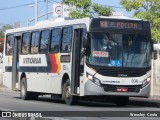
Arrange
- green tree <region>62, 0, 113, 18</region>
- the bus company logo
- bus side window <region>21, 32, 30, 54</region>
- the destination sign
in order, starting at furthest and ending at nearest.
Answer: green tree <region>62, 0, 113, 18</region>, bus side window <region>21, 32, 30, 54</region>, the bus company logo, the destination sign

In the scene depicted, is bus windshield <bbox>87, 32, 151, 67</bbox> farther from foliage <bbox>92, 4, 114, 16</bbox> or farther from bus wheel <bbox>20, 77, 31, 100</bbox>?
foliage <bbox>92, 4, 114, 16</bbox>

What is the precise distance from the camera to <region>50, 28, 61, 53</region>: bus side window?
79.6 feet

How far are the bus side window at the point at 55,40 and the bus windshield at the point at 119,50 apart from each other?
269 cm

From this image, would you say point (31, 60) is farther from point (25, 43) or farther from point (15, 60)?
point (15, 60)

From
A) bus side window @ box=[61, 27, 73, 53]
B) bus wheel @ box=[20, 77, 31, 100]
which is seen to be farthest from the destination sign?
bus wheel @ box=[20, 77, 31, 100]

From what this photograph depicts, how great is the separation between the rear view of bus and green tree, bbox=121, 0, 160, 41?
9.49 metres

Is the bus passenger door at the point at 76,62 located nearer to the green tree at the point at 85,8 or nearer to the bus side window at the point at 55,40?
the bus side window at the point at 55,40

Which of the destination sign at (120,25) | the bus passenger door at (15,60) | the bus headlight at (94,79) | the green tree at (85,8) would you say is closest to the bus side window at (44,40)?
the bus passenger door at (15,60)

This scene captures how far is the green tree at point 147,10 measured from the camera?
32.2 metres

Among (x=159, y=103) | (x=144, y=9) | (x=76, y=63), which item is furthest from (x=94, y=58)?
(x=144, y=9)

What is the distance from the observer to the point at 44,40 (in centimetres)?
2561

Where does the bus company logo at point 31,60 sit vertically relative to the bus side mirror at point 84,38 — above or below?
below

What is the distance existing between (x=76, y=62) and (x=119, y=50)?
173 cm

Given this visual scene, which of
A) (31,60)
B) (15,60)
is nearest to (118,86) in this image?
(31,60)
